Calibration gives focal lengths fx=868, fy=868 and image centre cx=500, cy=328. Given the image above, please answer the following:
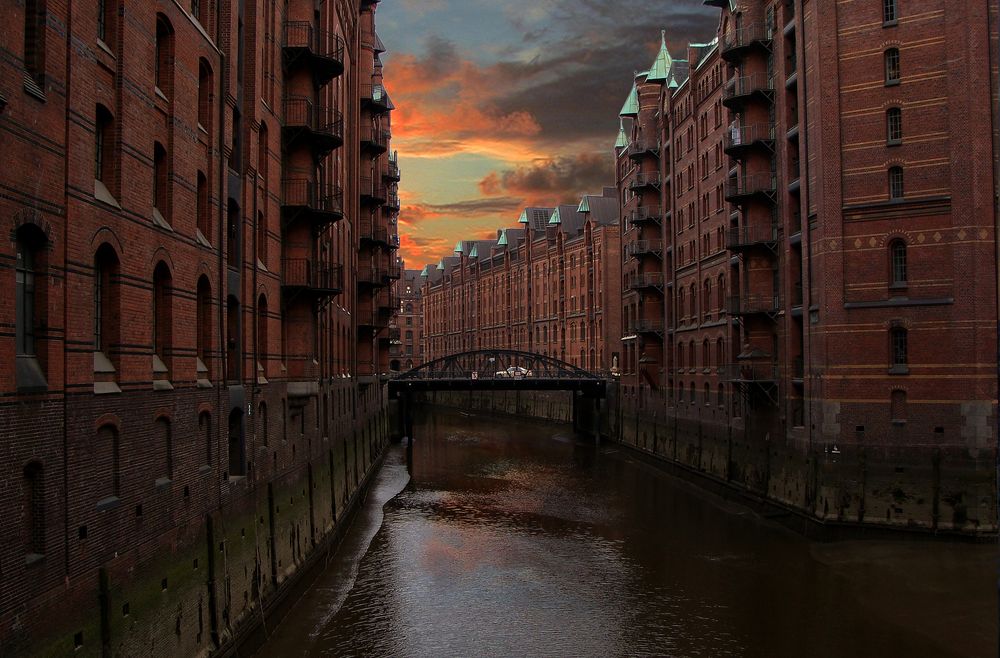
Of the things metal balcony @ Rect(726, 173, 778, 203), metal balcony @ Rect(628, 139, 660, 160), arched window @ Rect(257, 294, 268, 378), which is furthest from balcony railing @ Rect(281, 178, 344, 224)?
metal balcony @ Rect(628, 139, 660, 160)

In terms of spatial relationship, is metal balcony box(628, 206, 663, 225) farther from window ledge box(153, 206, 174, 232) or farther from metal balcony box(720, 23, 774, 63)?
window ledge box(153, 206, 174, 232)

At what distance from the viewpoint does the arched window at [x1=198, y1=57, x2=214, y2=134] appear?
695 inches

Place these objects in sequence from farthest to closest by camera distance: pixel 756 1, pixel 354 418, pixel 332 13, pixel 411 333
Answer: pixel 411 333
pixel 354 418
pixel 756 1
pixel 332 13

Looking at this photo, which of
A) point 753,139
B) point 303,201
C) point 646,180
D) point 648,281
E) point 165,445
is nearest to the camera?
point 165,445

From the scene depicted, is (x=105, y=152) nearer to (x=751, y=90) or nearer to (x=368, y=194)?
(x=751, y=90)

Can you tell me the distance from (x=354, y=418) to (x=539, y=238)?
54167mm

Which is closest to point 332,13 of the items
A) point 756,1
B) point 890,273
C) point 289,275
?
point 289,275

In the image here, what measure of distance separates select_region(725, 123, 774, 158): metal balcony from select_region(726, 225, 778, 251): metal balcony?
3.12m

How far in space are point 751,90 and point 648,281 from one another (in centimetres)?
2189

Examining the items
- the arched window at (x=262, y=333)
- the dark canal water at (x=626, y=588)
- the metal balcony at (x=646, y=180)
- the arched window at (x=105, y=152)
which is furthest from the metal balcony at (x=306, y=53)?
the metal balcony at (x=646, y=180)

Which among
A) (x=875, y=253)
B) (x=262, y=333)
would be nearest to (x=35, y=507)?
(x=262, y=333)

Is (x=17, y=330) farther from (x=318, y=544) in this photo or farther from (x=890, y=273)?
(x=890, y=273)

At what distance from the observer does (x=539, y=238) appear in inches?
3595

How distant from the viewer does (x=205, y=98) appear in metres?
17.8
